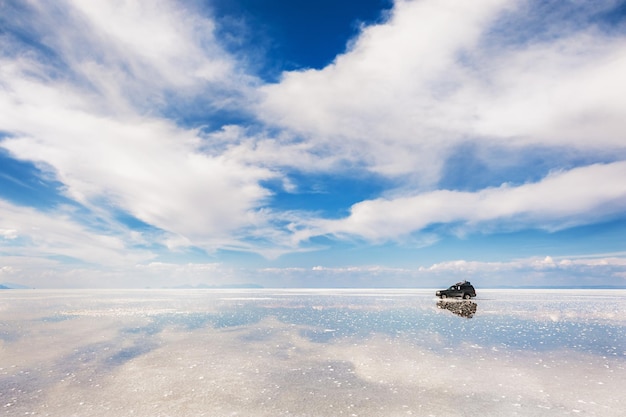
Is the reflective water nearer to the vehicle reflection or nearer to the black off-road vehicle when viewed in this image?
the vehicle reflection

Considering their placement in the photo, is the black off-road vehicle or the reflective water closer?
the reflective water

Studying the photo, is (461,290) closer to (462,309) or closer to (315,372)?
(462,309)

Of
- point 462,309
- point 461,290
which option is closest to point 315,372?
point 462,309

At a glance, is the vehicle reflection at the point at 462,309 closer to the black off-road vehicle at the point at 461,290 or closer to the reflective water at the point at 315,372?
the reflective water at the point at 315,372

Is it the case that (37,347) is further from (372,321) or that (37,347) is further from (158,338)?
(372,321)

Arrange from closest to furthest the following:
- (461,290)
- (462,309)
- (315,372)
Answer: (315,372) < (462,309) < (461,290)

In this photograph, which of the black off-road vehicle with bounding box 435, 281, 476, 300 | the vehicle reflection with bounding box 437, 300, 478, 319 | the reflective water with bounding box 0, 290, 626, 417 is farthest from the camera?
the black off-road vehicle with bounding box 435, 281, 476, 300

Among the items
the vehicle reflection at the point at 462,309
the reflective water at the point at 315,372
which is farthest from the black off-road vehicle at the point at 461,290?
the reflective water at the point at 315,372

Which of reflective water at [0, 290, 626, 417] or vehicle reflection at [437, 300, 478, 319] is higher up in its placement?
vehicle reflection at [437, 300, 478, 319]

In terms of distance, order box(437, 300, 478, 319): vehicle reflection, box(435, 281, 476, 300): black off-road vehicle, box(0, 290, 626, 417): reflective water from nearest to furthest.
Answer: box(0, 290, 626, 417): reflective water → box(437, 300, 478, 319): vehicle reflection → box(435, 281, 476, 300): black off-road vehicle

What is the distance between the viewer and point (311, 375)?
1412cm

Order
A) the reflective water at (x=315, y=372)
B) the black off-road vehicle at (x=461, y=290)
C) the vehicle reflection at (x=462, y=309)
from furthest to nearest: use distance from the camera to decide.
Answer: the black off-road vehicle at (x=461, y=290)
the vehicle reflection at (x=462, y=309)
the reflective water at (x=315, y=372)

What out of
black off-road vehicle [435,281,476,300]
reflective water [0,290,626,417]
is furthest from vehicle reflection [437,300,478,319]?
black off-road vehicle [435,281,476,300]


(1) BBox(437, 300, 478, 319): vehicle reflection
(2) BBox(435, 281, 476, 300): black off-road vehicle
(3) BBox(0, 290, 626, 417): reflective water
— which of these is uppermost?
(2) BBox(435, 281, 476, 300): black off-road vehicle
